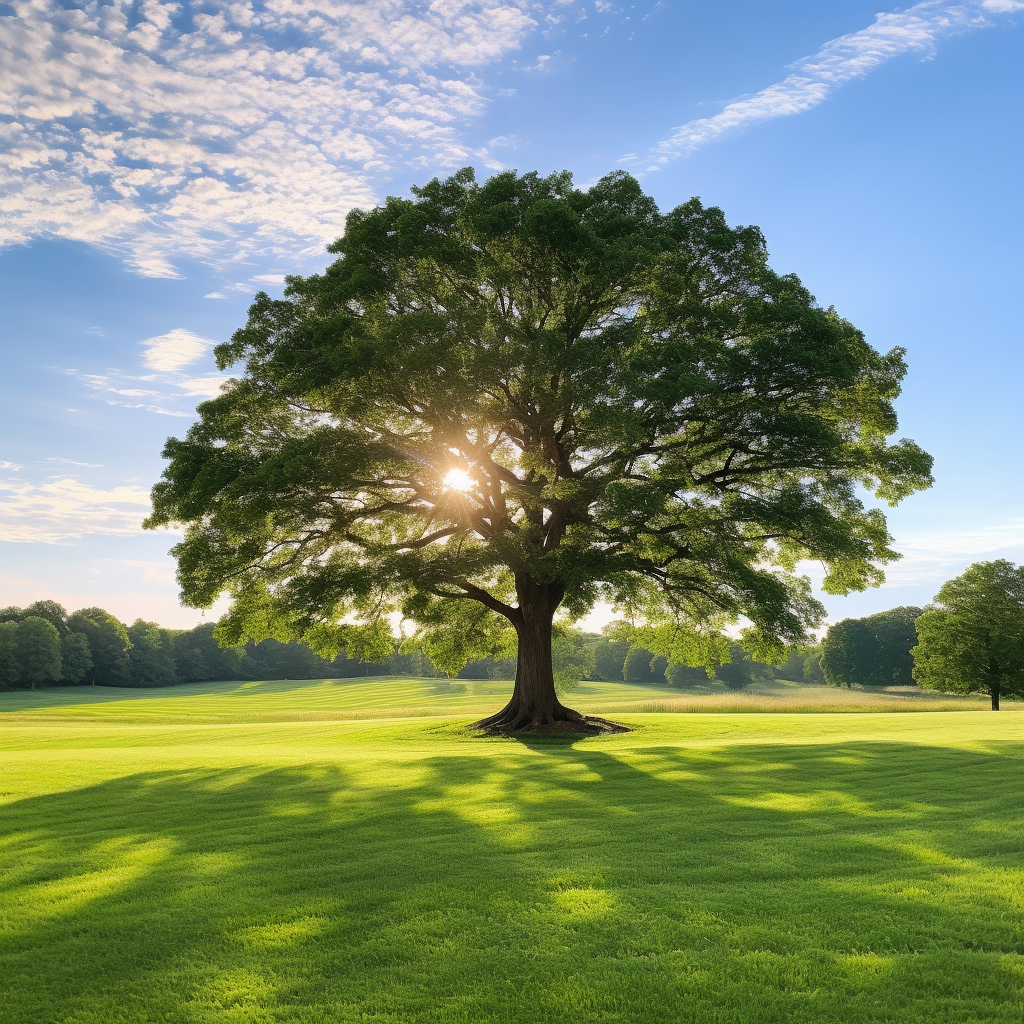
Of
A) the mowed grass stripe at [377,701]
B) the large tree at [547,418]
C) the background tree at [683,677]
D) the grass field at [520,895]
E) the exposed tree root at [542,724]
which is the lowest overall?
the background tree at [683,677]

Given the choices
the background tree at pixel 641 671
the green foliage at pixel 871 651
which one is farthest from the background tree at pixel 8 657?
the green foliage at pixel 871 651

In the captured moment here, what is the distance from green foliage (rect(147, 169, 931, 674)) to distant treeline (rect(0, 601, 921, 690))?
4813 cm

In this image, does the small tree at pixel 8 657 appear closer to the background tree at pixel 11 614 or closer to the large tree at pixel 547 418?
the background tree at pixel 11 614

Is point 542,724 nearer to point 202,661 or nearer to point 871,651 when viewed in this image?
point 871,651

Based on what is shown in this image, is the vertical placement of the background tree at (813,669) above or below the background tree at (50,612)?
below

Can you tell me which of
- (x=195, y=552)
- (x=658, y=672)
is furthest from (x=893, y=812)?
(x=658, y=672)

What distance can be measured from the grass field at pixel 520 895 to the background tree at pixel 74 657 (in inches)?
3296

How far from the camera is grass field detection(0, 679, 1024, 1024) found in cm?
488

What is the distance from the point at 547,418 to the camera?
23.3 meters

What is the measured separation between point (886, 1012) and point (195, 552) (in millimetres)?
22399

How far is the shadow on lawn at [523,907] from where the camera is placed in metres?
4.86

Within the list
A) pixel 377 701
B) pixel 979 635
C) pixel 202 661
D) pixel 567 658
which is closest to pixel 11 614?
pixel 202 661

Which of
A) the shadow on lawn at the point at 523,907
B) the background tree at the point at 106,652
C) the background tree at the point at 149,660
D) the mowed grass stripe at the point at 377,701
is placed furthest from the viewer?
the background tree at the point at 149,660

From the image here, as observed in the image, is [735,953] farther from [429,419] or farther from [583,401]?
[429,419]
